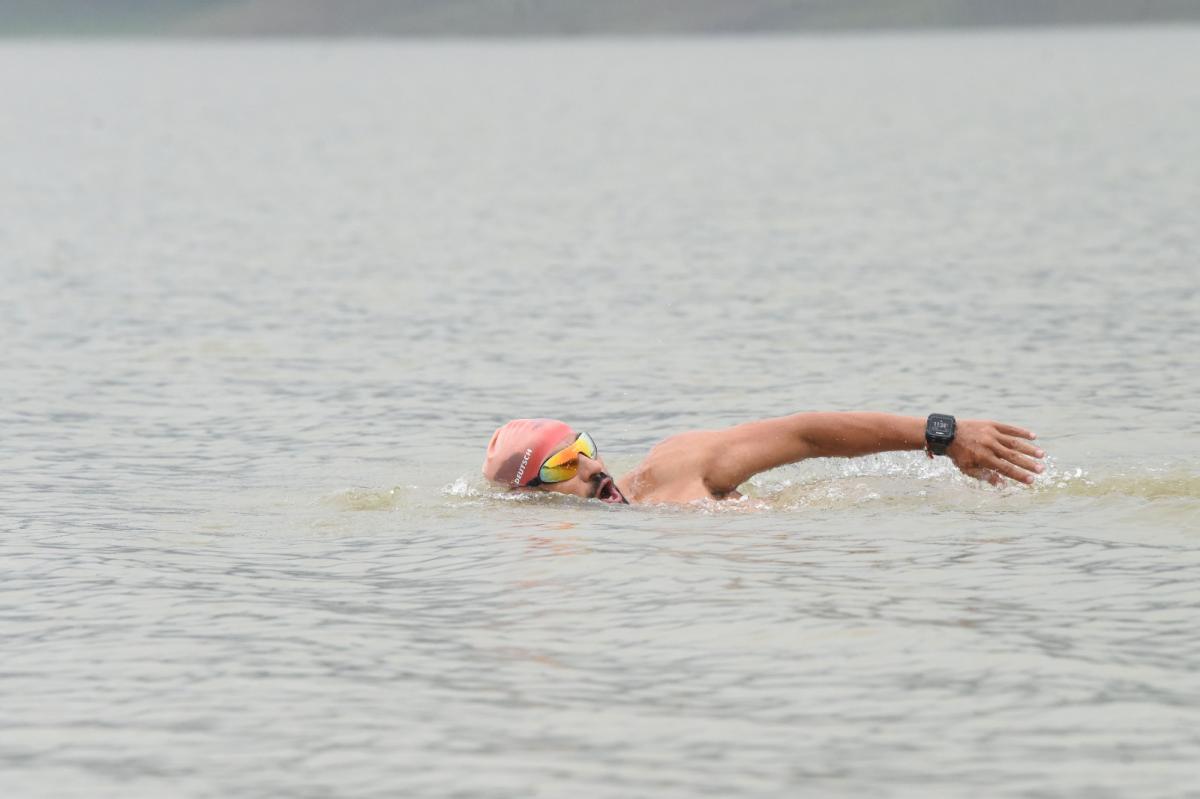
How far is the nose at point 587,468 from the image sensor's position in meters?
14.8

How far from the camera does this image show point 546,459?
48.1ft

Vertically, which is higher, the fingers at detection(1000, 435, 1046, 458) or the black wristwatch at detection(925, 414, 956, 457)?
the black wristwatch at detection(925, 414, 956, 457)

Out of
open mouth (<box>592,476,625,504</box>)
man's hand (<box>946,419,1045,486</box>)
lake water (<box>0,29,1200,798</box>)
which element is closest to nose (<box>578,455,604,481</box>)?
open mouth (<box>592,476,625,504</box>)

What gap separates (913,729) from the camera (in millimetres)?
9898

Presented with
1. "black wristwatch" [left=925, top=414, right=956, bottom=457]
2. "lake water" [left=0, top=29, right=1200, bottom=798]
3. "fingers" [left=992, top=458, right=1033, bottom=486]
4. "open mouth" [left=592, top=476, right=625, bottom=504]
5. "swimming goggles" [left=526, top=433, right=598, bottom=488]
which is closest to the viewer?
"lake water" [left=0, top=29, right=1200, bottom=798]

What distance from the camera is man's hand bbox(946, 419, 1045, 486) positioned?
13.7m

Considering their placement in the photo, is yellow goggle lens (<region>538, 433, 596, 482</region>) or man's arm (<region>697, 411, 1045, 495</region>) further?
yellow goggle lens (<region>538, 433, 596, 482</region>)

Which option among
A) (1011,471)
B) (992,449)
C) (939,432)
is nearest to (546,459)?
(939,432)

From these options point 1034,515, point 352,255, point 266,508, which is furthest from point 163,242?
point 1034,515

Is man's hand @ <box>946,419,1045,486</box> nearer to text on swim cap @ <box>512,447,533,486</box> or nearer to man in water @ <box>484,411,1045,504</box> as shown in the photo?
man in water @ <box>484,411,1045,504</box>

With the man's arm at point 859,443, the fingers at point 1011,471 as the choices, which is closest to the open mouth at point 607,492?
the man's arm at point 859,443

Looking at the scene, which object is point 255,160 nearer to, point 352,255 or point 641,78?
point 352,255

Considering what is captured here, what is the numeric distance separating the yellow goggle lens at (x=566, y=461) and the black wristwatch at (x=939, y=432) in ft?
7.60

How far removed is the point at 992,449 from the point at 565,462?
288cm
